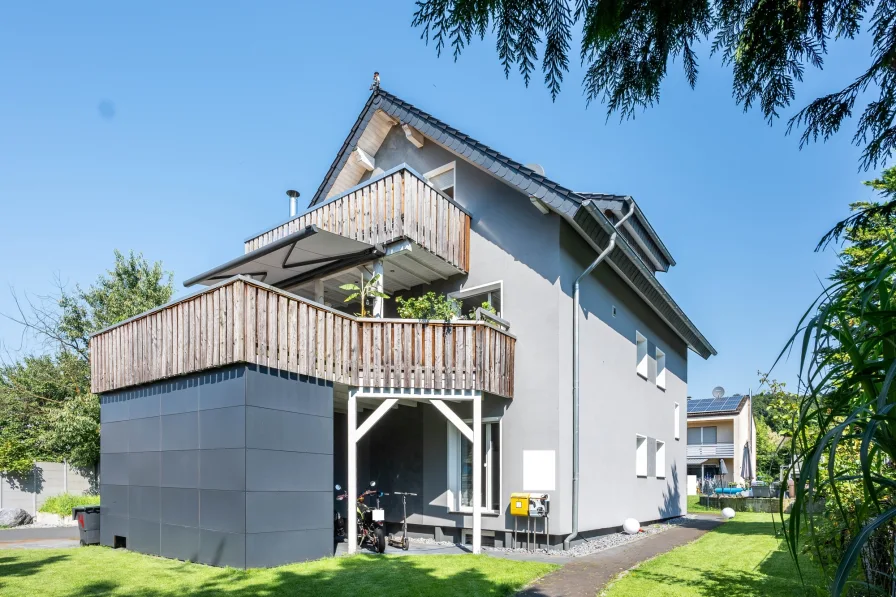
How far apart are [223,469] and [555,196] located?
6866 mm

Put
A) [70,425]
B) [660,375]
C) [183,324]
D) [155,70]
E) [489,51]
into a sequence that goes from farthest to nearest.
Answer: [70,425], [660,375], [155,70], [183,324], [489,51]

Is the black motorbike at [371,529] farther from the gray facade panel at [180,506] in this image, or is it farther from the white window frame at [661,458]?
the white window frame at [661,458]

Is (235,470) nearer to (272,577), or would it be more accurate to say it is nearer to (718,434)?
(272,577)

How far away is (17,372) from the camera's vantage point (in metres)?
23.9

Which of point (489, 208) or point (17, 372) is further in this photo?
point (17, 372)

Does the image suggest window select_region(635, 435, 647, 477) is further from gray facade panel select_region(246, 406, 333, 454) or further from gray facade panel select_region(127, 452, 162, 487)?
gray facade panel select_region(127, 452, 162, 487)

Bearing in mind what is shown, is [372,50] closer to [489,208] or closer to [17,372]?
[489,208]

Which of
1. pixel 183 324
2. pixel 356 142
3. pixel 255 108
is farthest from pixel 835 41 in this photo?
pixel 356 142

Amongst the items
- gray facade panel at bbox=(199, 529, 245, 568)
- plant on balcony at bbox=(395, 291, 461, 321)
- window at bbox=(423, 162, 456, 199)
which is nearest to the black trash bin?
gray facade panel at bbox=(199, 529, 245, 568)

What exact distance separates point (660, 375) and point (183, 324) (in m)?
12.6

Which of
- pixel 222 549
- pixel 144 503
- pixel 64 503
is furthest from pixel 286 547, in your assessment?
pixel 64 503

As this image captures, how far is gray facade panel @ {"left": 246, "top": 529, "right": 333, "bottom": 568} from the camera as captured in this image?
8.16 meters

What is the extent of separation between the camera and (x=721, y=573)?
803 centimetres

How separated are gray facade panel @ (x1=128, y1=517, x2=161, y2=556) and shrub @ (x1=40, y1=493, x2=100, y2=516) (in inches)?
324
